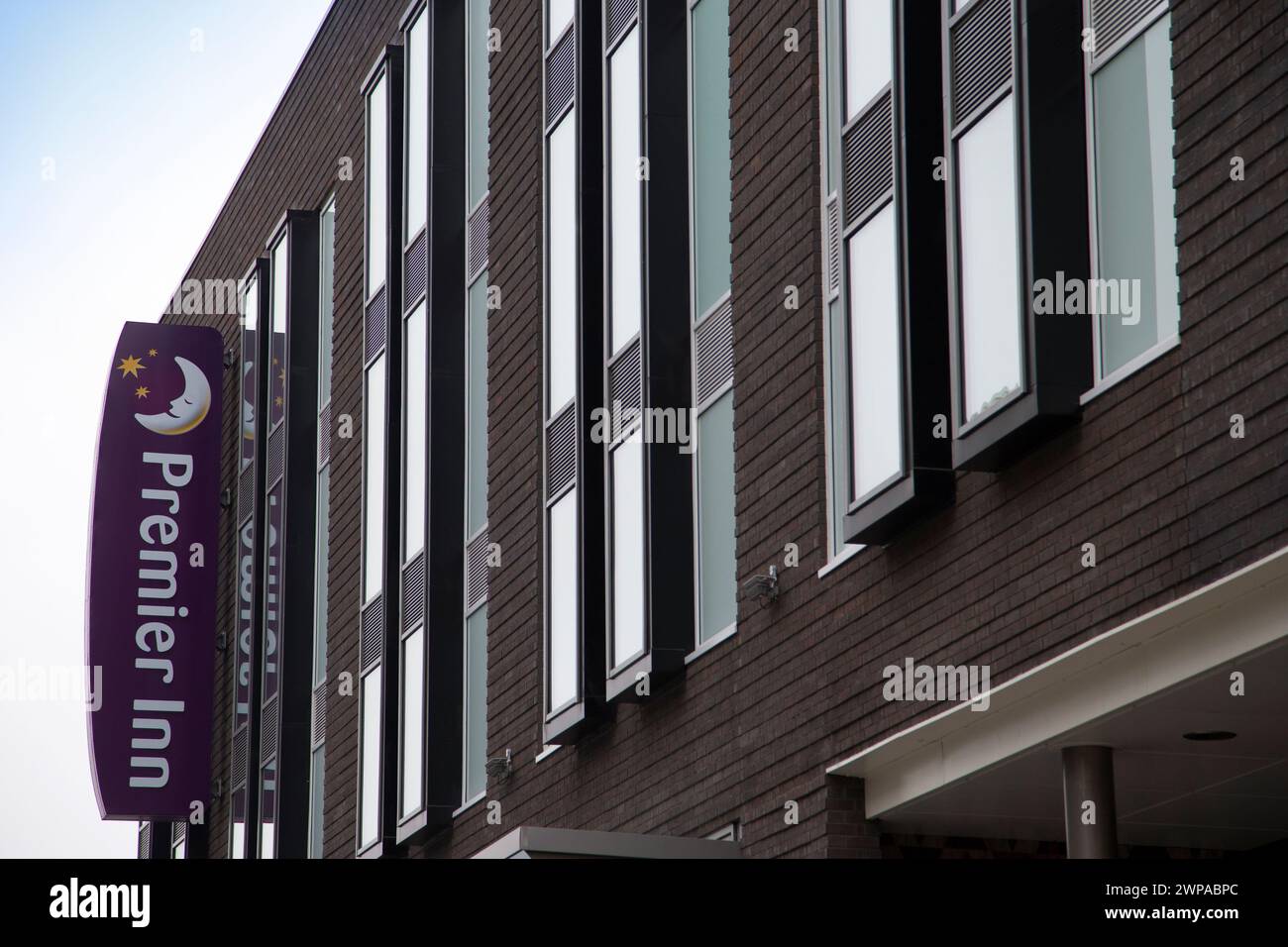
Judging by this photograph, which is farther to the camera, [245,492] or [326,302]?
[245,492]

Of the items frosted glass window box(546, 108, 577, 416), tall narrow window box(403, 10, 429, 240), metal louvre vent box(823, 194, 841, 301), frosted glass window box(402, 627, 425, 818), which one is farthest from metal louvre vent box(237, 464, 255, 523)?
metal louvre vent box(823, 194, 841, 301)

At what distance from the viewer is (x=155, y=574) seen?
31.8 m

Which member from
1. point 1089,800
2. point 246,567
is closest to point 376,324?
point 246,567

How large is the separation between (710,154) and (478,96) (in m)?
6.85

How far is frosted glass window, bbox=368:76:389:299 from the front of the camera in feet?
83.9

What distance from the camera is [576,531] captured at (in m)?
18.5

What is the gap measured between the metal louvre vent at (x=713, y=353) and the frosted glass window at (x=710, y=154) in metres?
0.19

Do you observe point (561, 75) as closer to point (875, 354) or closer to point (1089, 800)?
point (875, 354)

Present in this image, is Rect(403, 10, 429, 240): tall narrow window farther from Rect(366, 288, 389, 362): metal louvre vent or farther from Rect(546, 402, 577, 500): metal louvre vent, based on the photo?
Rect(546, 402, 577, 500): metal louvre vent

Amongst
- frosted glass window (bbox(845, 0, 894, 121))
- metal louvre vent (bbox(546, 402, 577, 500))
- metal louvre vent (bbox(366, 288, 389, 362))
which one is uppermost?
metal louvre vent (bbox(366, 288, 389, 362))

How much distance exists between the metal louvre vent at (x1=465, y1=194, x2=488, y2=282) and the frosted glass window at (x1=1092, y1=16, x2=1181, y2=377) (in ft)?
37.2

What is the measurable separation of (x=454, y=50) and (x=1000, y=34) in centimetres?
1230

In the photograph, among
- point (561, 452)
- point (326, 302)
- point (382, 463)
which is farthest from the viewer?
point (326, 302)
